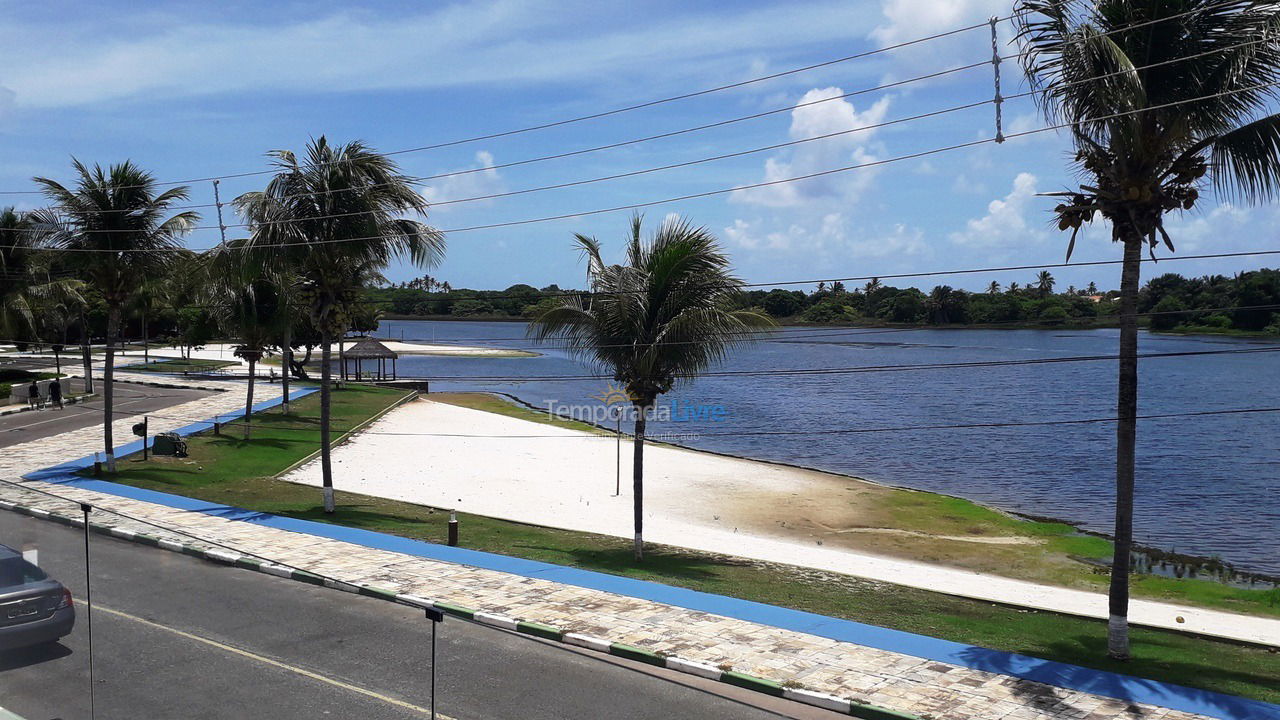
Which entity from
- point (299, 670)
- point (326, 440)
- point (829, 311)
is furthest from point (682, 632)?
point (829, 311)

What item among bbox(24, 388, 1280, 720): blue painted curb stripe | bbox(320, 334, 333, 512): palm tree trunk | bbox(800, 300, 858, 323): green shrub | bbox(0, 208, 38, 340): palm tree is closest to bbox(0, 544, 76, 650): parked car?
bbox(24, 388, 1280, 720): blue painted curb stripe

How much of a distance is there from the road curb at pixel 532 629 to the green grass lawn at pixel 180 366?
52.4 m

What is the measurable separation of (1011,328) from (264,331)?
104 feet

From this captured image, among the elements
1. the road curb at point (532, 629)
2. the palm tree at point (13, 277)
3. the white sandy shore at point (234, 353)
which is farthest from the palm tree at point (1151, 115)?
the palm tree at point (13, 277)

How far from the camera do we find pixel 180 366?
6844 centimetres

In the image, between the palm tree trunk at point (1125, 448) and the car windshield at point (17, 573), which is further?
the palm tree trunk at point (1125, 448)

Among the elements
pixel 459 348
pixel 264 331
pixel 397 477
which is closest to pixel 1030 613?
pixel 397 477

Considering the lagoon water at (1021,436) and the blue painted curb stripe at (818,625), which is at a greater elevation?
the blue painted curb stripe at (818,625)

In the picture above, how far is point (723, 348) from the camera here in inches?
758

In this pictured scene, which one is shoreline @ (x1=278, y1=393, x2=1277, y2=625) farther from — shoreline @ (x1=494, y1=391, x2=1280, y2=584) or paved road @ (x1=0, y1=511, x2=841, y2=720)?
paved road @ (x1=0, y1=511, x2=841, y2=720)

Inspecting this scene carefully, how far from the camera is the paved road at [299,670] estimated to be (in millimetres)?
9062

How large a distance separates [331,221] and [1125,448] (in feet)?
62.0

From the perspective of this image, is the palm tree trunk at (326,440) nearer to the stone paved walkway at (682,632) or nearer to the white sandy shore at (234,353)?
the stone paved walkway at (682,632)

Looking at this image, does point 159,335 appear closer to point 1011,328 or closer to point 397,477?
point 397,477
